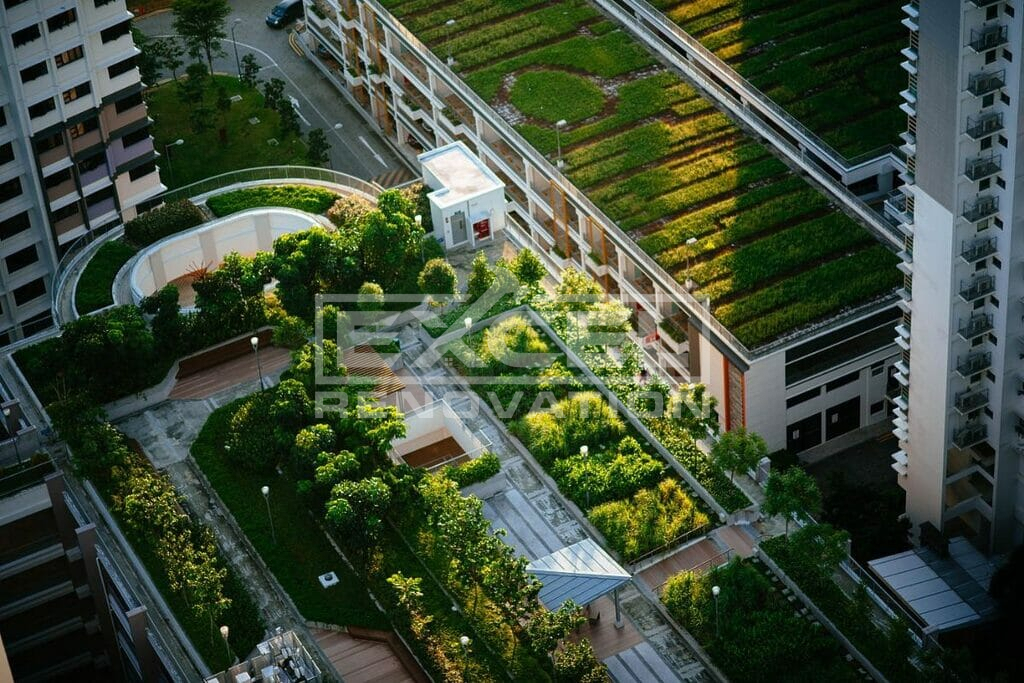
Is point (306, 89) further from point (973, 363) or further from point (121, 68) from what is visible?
point (973, 363)

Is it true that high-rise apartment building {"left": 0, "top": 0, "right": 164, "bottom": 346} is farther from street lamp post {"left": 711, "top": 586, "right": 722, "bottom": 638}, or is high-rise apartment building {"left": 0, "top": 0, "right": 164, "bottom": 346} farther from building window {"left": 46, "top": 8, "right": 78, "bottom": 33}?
street lamp post {"left": 711, "top": 586, "right": 722, "bottom": 638}

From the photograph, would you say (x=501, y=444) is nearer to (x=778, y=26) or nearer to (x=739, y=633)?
(x=739, y=633)

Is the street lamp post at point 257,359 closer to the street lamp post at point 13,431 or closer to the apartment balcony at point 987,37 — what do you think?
the street lamp post at point 13,431

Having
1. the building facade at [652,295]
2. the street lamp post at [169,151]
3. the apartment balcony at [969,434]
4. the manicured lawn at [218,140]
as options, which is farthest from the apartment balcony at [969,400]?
the street lamp post at [169,151]

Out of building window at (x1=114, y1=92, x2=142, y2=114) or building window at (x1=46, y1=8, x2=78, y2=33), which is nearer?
building window at (x1=46, y1=8, x2=78, y2=33)

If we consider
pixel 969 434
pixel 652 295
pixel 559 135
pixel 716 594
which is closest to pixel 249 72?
pixel 559 135

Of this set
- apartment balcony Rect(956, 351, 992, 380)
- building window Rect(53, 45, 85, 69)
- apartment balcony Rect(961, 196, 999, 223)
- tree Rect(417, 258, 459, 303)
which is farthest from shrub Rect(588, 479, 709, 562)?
building window Rect(53, 45, 85, 69)

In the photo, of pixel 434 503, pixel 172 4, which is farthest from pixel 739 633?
pixel 172 4
